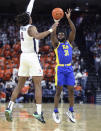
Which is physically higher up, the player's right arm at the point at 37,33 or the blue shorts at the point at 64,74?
the player's right arm at the point at 37,33

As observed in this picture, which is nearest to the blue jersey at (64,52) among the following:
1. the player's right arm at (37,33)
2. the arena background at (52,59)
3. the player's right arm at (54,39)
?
the player's right arm at (54,39)

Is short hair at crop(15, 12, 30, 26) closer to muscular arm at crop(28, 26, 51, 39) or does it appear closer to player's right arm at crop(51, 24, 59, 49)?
muscular arm at crop(28, 26, 51, 39)

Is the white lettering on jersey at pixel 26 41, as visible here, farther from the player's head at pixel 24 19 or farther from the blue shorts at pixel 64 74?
the blue shorts at pixel 64 74

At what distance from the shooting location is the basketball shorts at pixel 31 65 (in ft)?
25.2

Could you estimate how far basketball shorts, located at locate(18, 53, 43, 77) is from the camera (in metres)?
7.68

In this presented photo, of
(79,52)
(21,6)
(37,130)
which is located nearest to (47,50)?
(79,52)

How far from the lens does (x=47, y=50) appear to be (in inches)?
789

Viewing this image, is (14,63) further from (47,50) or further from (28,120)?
(28,120)

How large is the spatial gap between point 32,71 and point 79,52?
40.2 feet

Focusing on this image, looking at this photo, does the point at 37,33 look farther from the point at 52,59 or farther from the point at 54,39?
the point at 52,59

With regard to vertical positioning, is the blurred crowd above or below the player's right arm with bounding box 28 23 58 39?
below

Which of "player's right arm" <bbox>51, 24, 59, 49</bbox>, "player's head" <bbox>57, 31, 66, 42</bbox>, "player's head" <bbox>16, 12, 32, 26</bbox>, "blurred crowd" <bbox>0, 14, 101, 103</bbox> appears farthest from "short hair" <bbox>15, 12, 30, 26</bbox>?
"blurred crowd" <bbox>0, 14, 101, 103</bbox>

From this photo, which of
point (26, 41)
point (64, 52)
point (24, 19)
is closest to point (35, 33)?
point (26, 41)

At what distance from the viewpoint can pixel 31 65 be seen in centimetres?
771
